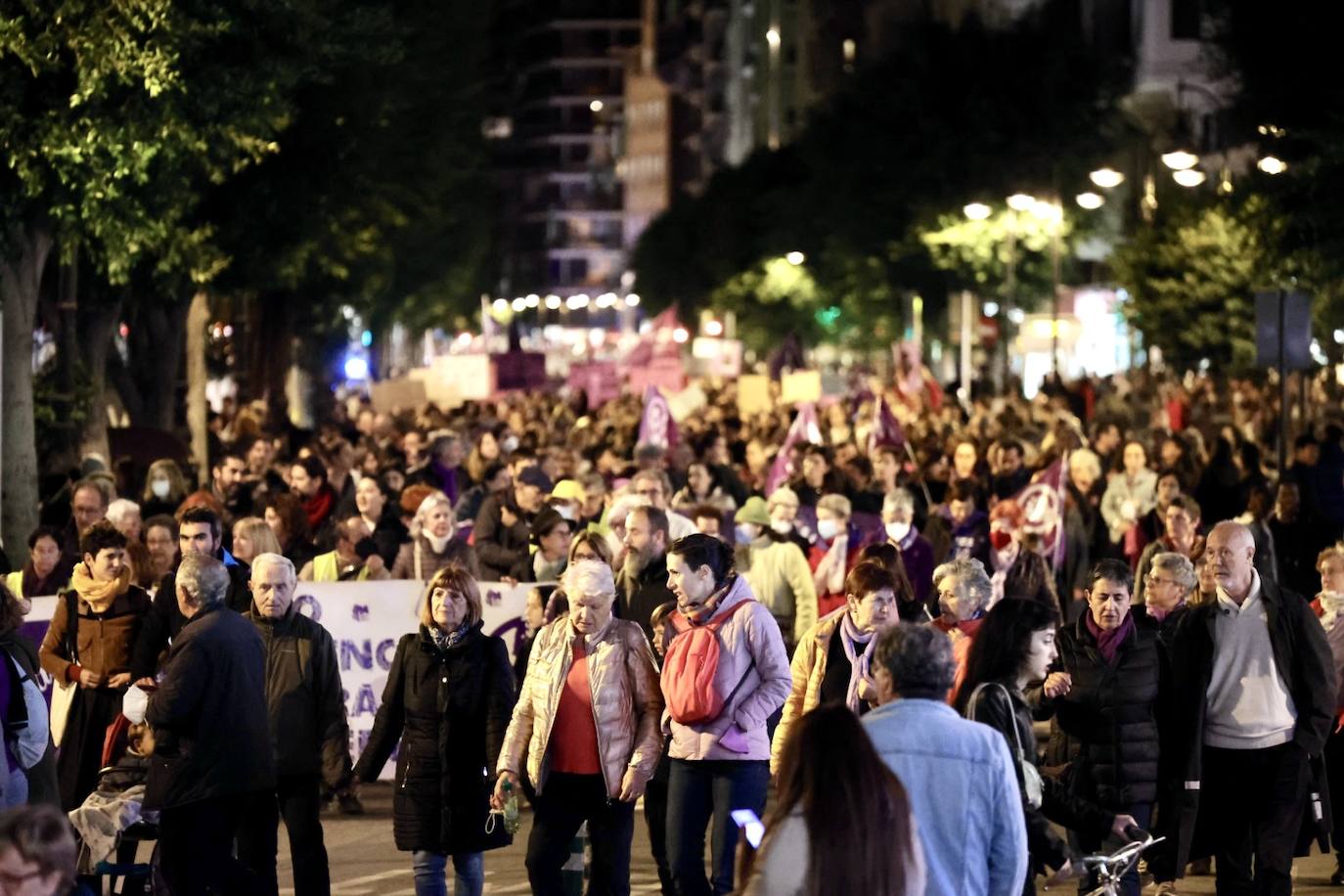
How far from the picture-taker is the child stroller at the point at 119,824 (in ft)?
35.2

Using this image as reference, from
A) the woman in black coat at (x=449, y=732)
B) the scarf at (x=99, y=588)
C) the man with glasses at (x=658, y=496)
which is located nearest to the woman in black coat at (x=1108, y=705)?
the woman in black coat at (x=449, y=732)

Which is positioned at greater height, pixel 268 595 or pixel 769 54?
pixel 769 54

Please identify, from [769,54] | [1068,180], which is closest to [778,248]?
[1068,180]

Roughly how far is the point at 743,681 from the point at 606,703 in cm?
55

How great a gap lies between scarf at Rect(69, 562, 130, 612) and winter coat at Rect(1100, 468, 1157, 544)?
30.7ft

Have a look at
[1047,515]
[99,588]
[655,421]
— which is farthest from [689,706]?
[655,421]

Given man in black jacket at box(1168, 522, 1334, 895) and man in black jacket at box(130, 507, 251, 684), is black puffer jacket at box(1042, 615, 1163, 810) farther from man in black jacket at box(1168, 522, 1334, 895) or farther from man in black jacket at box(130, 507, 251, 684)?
man in black jacket at box(130, 507, 251, 684)

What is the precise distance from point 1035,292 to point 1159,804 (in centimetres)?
5785

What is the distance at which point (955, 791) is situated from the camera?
6.65 m

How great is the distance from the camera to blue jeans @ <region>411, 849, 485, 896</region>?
1073cm

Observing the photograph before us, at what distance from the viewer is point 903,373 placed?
39844 mm

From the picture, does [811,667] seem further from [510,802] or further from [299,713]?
[299,713]

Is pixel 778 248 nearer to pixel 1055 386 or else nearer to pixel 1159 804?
pixel 1055 386

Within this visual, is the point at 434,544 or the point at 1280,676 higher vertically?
the point at 434,544
